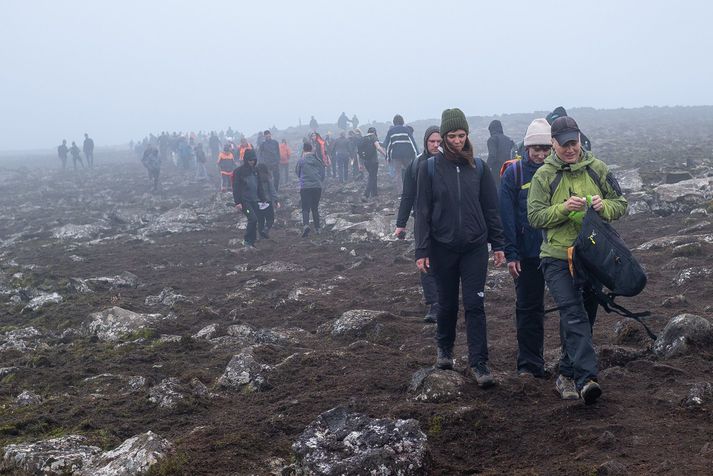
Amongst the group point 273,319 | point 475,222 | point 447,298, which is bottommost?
point 273,319

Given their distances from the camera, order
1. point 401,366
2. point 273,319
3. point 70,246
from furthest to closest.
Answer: point 70,246 → point 273,319 → point 401,366

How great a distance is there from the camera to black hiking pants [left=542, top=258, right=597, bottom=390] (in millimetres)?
5047

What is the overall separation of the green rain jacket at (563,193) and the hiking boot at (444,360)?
1373 millimetres

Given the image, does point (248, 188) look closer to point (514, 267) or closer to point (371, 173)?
point (371, 173)

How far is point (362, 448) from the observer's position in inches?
176

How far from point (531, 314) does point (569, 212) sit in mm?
1297

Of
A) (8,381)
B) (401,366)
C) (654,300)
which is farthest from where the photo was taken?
(654,300)

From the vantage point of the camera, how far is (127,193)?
107 feet

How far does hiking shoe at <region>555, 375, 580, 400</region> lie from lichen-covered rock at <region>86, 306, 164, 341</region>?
6.06 meters

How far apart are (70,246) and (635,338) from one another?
16.1 metres

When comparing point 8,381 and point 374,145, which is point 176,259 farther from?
point 8,381

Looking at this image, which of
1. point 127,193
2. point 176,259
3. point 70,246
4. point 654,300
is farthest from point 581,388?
point 127,193

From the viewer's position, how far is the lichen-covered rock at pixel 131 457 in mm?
4546

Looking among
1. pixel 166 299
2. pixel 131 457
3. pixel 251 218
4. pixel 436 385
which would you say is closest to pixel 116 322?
pixel 166 299
